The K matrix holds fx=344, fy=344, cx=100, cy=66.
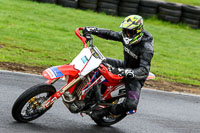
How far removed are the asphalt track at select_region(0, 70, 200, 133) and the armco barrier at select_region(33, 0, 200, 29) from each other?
9212mm

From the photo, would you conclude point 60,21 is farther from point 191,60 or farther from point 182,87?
point 182,87

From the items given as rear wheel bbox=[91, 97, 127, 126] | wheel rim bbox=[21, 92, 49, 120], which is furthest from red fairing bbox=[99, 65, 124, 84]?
wheel rim bbox=[21, 92, 49, 120]

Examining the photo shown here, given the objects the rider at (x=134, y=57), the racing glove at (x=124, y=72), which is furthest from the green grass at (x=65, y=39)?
the racing glove at (x=124, y=72)

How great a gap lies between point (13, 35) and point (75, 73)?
7433 mm

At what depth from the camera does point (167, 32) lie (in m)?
17.3

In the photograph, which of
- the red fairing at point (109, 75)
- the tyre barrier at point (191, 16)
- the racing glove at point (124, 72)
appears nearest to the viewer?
the racing glove at point (124, 72)

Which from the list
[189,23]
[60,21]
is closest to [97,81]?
[60,21]

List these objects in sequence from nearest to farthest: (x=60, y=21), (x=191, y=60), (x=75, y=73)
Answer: (x=75, y=73)
(x=191, y=60)
(x=60, y=21)

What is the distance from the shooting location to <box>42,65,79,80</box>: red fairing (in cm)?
502

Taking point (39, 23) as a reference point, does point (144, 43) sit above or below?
above

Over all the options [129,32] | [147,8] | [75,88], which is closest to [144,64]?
[129,32]

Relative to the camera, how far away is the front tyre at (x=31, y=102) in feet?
16.4

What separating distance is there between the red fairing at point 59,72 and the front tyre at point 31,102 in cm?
18

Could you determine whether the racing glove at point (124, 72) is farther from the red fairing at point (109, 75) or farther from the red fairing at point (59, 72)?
the red fairing at point (59, 72)
